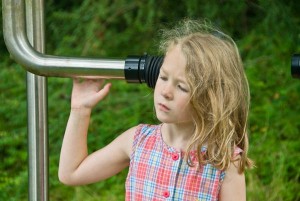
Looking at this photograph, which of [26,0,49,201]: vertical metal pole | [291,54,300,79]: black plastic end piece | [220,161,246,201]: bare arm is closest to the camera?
[291,54,300,79]: black plastic end piece

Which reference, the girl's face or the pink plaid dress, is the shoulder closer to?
the pink plaid dress

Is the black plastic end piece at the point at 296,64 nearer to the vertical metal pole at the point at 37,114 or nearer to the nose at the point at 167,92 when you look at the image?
the nose at the point at 167,92

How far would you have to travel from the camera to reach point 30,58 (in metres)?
1.59

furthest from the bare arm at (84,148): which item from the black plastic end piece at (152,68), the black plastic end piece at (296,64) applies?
the black plastic end piece at (296,64)

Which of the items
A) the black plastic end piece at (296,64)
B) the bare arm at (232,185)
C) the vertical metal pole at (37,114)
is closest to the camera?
the black plastic end piece at (296,64)

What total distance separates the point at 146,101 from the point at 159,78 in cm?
231

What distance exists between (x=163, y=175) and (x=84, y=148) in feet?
0.64

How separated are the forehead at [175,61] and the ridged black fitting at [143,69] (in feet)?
0.12

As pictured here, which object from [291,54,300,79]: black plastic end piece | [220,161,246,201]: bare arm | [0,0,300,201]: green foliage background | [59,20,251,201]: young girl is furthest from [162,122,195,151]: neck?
[0,0,300,201]: green foliage background

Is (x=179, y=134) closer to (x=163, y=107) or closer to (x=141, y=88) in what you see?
(x=163, y=107)

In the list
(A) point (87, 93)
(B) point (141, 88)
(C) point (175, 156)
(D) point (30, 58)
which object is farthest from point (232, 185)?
(B) point (141, 88)

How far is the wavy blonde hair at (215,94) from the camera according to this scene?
4.99ft

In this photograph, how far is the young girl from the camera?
151 centimetres

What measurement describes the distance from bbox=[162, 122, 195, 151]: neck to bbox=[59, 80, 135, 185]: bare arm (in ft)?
0.28
